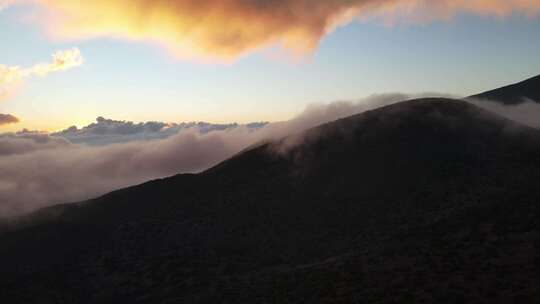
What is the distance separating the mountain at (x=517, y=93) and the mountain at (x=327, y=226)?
80402mm

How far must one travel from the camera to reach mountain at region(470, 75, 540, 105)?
171 metres

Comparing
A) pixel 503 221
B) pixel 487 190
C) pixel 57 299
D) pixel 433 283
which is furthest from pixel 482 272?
pixel 57 299

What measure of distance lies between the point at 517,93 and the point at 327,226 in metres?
139

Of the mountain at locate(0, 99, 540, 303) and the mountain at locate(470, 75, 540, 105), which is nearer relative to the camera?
the mountain at locate(0, 99, 540, 303)

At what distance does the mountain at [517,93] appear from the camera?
6718 inches

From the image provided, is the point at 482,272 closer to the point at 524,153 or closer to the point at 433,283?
the point at 433,283

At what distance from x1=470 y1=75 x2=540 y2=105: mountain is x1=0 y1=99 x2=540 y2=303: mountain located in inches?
3165

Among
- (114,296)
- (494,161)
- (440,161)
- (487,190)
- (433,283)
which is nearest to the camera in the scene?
(433,283)

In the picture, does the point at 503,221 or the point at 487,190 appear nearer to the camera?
the point at 503,221

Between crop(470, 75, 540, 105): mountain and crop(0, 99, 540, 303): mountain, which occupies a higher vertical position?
crop(470, 75, 540, 105): mountain

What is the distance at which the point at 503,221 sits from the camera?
174 ft

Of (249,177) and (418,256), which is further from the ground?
(249,177)

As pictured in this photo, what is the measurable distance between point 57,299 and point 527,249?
5459 cm

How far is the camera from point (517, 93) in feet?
583
